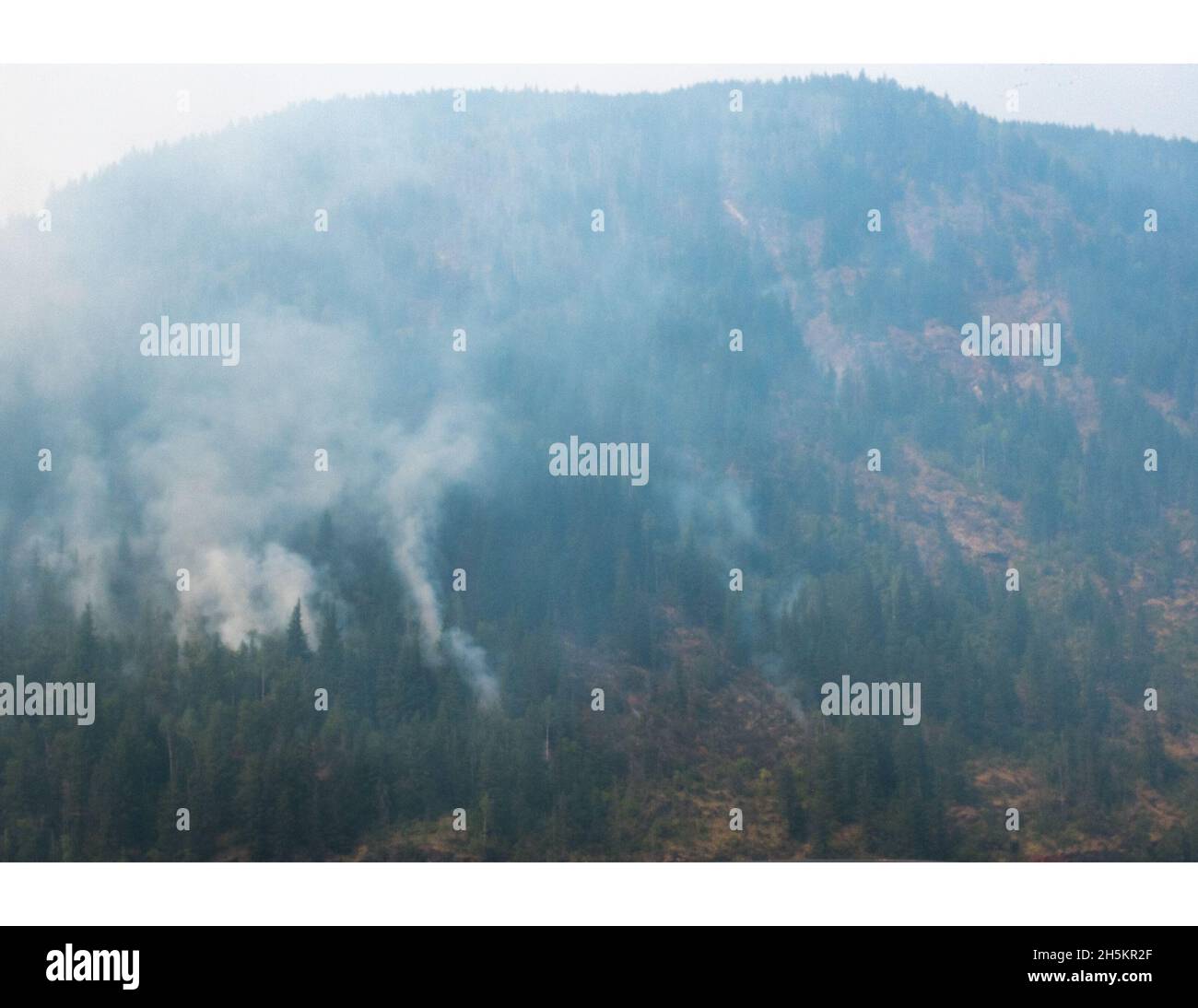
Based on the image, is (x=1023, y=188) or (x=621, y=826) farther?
(x=1023, y=188)

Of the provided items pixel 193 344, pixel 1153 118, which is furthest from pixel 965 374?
pixel 193 344

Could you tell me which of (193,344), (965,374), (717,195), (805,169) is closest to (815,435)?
(965,374)

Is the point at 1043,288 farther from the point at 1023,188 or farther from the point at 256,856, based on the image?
the point at 256,856

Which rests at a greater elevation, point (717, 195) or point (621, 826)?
point (717, 195)

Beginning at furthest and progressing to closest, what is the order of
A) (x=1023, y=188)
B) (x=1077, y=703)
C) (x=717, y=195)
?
1. (x=1023, y=188)
2. (x=717, y=195)
3. (x=1077, y=703)


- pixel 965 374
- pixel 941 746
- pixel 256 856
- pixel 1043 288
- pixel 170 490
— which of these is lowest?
pixel 256 856

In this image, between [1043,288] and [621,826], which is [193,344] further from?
[1043,288]

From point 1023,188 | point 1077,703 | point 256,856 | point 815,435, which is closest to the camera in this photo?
point 256,856
